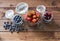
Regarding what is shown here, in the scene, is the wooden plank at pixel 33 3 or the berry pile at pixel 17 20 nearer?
the berry pile at pixel 17 20

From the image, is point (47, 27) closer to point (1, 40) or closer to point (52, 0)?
point (52, 0)

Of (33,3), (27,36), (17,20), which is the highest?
(33,3)

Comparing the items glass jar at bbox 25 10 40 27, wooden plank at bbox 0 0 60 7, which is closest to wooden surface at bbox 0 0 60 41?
wooden plank at bbox 0 0 60 7

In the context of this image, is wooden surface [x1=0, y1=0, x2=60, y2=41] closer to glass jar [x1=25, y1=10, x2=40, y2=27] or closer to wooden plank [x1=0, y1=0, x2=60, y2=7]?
wooden plank [x1=0, y1=0, x2=60, y2=7]

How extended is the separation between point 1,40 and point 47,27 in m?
0.39

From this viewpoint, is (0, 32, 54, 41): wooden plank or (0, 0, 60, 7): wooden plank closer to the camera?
(0, 32, 54, 41): wooden plank

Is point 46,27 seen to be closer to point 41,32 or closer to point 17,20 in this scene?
point 41,32

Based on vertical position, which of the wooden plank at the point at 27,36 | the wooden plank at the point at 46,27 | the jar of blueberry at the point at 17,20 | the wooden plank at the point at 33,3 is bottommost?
the wooden plank at the point at 27,36

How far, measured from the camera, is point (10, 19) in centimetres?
159

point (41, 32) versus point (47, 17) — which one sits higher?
point (47, 17)

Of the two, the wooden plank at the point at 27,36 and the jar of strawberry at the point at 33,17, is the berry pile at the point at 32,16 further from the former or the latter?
the wooden plank at the point at 27,36

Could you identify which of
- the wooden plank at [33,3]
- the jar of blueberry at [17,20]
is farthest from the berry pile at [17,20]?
the wooden plank at [33,3]

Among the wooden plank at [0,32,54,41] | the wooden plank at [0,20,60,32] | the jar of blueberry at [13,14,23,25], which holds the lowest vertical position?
the wooden plank at [0,32,54,41]

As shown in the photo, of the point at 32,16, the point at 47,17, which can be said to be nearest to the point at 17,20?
the point at 32,16
